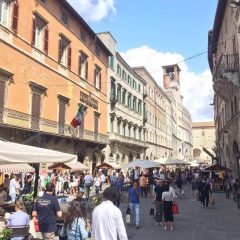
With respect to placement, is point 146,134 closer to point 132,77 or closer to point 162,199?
point 132,77

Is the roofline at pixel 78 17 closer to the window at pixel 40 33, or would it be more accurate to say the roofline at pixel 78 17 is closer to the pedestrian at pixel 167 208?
the window at pixel 40 33

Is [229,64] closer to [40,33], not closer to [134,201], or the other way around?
[40,33]

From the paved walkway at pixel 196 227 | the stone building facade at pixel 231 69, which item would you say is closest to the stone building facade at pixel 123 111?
the stone building facade at pixel 231 69

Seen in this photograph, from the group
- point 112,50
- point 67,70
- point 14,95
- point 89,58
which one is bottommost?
point 14,95

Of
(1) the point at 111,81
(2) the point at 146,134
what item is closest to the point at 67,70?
(1) the point at 111,81

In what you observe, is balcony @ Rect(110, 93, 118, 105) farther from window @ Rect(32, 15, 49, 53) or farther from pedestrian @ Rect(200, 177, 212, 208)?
pedestrian @ Rect(200, 177, 212, 208)

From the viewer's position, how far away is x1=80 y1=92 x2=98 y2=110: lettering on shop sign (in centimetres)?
3091

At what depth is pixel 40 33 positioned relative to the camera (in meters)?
24.6

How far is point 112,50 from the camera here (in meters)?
40.6

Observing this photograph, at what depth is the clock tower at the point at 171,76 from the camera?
88.9m

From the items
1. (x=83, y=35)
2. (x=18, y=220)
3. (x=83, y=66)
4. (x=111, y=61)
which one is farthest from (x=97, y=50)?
(x=18, y=220)

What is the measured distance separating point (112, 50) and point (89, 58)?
8.03m

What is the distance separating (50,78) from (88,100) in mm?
7227

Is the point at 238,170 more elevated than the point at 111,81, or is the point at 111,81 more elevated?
the point at 111,81
